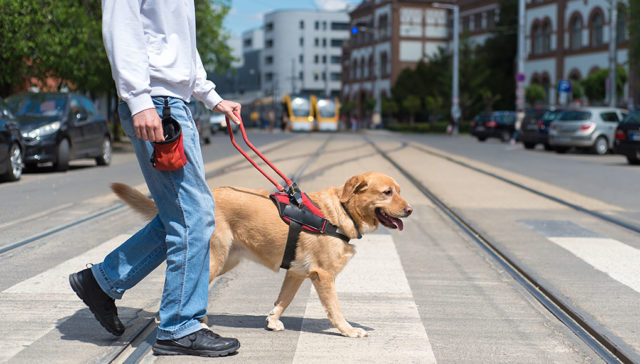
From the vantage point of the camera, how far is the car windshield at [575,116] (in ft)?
93.1

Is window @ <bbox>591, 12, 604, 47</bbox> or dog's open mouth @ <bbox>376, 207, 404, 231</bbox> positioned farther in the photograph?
window @ <bbox>591, 12, 604, 47</bbox>

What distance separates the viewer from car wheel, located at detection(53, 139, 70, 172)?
56.5 ft

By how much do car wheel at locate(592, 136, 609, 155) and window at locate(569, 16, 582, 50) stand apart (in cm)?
3088

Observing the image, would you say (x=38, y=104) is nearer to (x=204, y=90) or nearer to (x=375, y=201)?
(x=204, y=90)

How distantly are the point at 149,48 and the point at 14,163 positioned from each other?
12124mm

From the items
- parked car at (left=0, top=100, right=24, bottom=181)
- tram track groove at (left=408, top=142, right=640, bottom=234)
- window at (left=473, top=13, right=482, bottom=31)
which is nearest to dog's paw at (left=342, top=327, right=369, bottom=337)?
tram track groove at (left=408, top=142, right=640, bottom=234)

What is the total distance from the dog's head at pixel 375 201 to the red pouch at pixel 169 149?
3.34 feet

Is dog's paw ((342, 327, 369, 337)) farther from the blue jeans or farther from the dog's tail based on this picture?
the dog's tail

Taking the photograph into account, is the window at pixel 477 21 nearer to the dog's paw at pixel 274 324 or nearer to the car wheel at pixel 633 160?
the car wheel at pixel 633 160

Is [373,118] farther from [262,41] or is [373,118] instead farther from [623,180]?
[262,41]

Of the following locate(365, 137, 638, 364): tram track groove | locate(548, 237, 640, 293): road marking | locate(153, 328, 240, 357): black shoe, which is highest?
locate(153, 328, 240, 357): black shoe

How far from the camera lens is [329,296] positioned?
174 inches

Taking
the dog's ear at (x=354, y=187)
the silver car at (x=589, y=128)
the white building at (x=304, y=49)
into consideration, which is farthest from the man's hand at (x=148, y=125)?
the white building at (x=304, y=49)

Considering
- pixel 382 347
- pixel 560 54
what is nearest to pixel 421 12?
pixel 560 54
